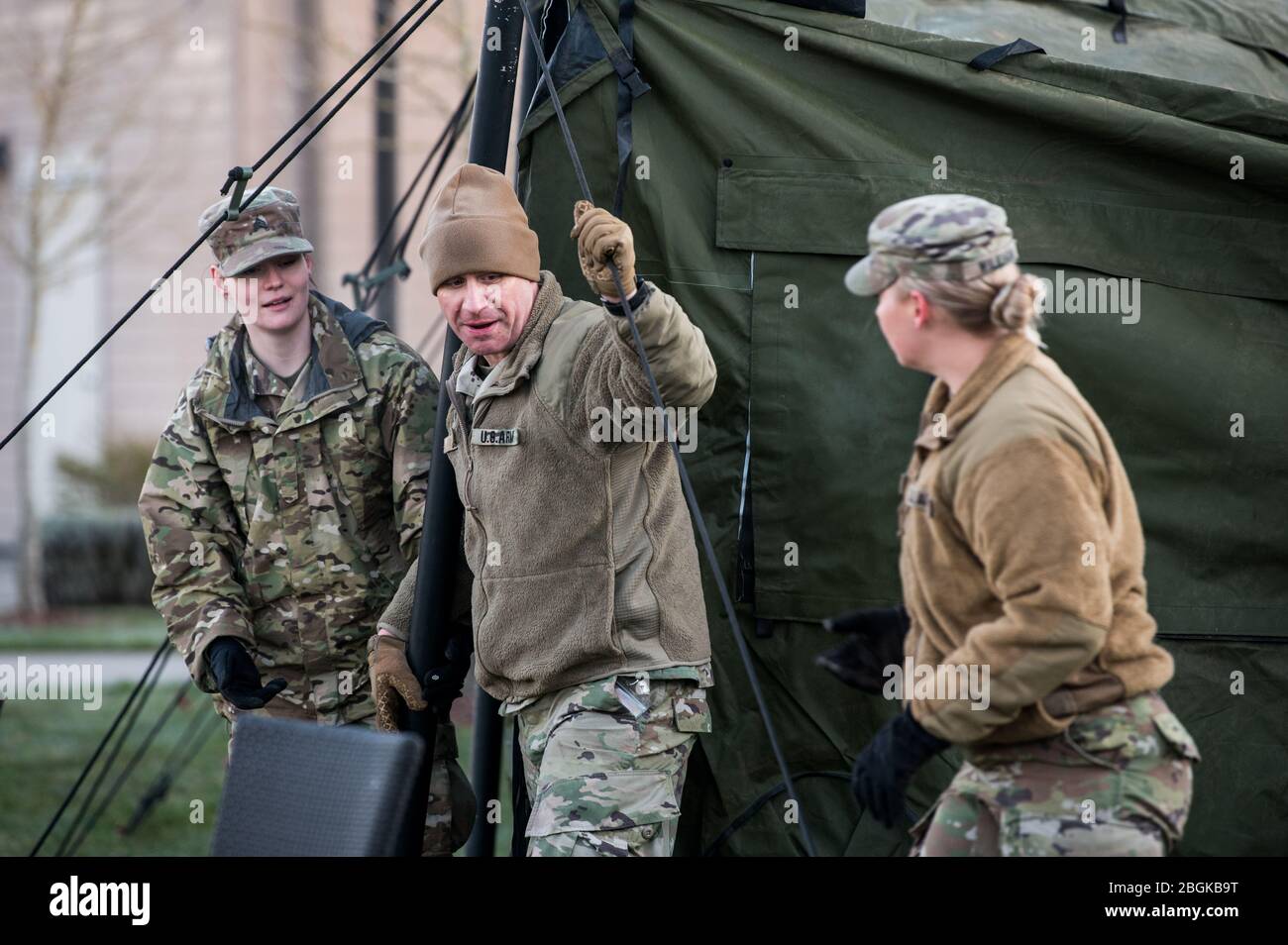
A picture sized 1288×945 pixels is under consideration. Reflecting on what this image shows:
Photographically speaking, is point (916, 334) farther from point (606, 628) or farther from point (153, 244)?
point (153, 244)

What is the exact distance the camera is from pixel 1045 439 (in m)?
2.45

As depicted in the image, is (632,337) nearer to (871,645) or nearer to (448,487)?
(871,645)

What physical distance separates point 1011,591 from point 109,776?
6.29 metres

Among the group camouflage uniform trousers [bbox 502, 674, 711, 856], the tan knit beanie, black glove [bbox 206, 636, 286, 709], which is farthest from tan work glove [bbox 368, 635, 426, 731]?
the tan knit beanie

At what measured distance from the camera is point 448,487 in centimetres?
380

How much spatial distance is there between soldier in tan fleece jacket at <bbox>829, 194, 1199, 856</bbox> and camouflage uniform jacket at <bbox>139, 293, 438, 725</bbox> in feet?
5.66

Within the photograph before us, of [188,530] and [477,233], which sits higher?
[477,233]

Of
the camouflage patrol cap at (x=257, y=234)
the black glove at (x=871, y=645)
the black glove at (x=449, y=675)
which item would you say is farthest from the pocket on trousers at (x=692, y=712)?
the camouflage patrol cap at (x=257, y=234)

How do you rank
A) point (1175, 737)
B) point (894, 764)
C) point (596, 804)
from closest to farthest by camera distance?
1. point (1175, 737)
2. point (894, 764)
3. point (596, 804)

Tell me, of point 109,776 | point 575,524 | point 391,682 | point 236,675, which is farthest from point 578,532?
point 109,776

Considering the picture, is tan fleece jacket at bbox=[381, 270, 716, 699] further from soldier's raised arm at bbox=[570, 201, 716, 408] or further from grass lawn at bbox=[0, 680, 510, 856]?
grass lawn at bbox=[0, 680, 510, 856]

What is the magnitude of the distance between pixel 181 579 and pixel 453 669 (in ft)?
A: 2.67

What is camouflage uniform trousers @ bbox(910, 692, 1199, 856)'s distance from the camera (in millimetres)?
2502
